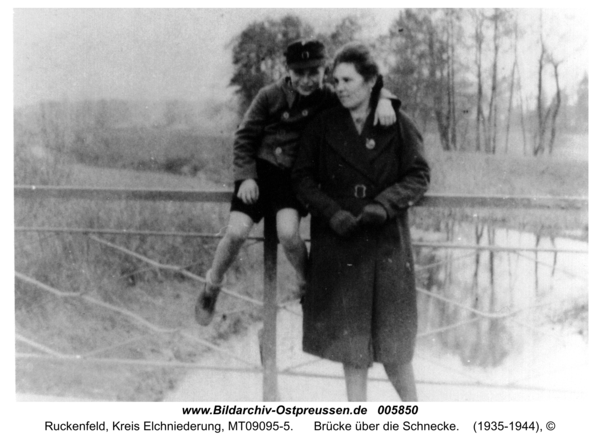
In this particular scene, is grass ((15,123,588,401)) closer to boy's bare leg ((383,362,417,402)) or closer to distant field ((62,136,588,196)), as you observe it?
distant field ((62,136,588,196))

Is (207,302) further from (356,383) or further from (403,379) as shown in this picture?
(403,379)

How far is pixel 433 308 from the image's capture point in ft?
6.79

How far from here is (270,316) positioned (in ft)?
6.77

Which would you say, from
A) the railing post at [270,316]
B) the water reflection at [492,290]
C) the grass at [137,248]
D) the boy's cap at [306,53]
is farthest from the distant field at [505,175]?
the boy's cap at [306,53]

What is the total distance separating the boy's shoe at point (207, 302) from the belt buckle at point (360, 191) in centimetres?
55

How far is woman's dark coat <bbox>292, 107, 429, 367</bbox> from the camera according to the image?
1.91 m

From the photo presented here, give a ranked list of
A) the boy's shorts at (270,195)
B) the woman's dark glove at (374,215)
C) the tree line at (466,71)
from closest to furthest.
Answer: the woman's dark glove at (374,215), the boy's shorts at (270,195), the tree line at (466,71)

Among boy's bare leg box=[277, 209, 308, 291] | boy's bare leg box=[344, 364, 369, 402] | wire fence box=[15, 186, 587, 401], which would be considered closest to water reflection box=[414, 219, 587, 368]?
wire fence box=[15, 186, 587, 401]

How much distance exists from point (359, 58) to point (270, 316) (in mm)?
870

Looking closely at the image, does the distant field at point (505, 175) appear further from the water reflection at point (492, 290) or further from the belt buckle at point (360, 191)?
the belt buckle at point (360, 191)

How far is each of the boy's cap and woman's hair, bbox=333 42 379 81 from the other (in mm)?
56

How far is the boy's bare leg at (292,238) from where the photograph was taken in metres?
1.92

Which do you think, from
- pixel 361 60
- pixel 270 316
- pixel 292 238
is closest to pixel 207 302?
pixel 270 316

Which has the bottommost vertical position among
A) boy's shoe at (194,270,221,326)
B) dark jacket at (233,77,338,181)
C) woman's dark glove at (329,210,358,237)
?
boy's shoe at (194,270,221,326)
